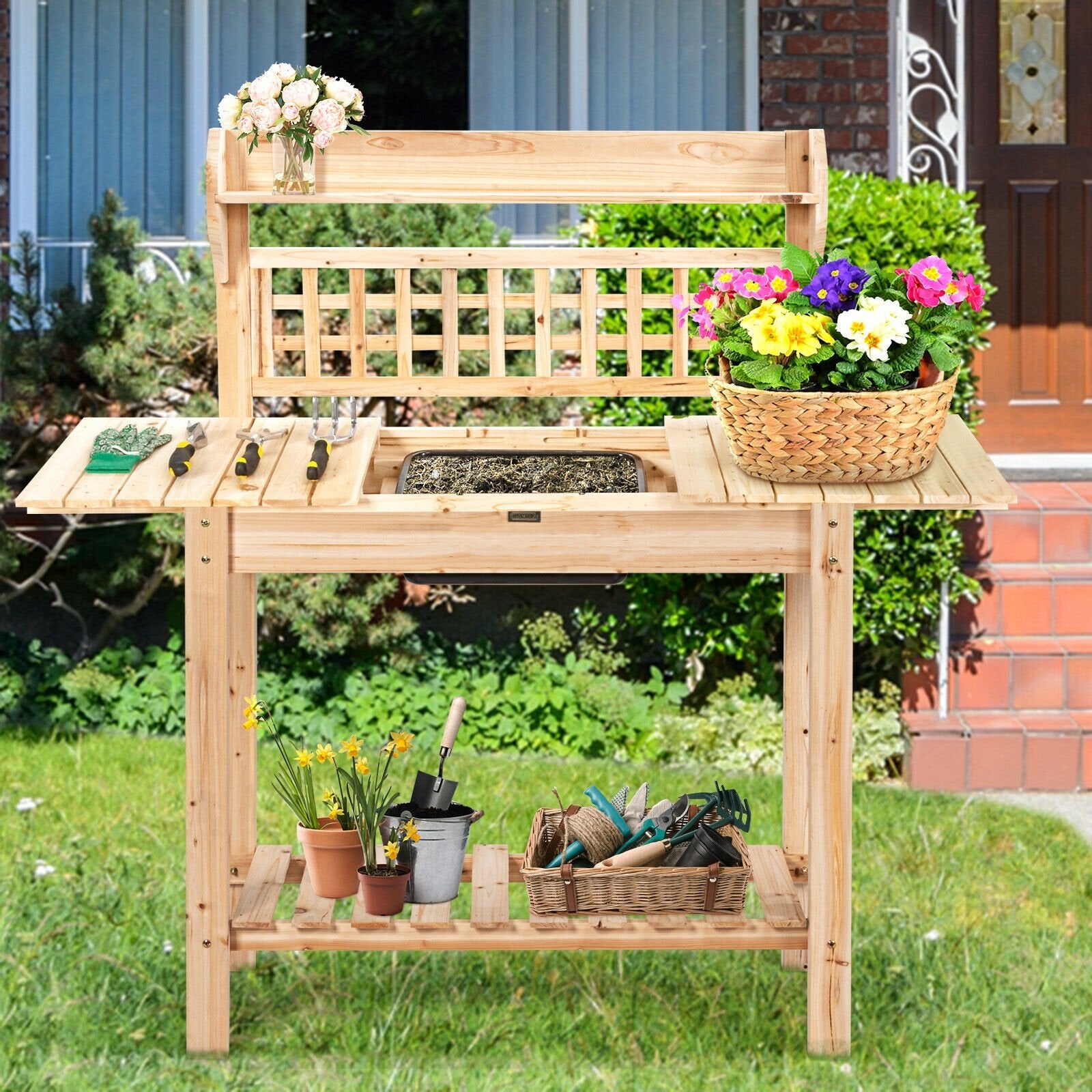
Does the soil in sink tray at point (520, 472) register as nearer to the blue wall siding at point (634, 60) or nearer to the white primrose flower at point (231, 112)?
the white primrose flower at point (231, 112)

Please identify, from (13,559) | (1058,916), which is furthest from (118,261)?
(1058,916)

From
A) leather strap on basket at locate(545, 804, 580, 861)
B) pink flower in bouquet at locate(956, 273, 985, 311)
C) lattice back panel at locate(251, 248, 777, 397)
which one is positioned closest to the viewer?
pink flower in bouquet at locate(956, 273, 985, 311)

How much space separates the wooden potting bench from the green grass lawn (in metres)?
0.15

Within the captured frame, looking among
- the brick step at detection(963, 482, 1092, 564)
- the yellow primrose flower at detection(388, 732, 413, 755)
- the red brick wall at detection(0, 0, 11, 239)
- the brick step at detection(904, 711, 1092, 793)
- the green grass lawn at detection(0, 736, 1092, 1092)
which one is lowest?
the green grass lawn at detection(0, 736, 1092, 1092)

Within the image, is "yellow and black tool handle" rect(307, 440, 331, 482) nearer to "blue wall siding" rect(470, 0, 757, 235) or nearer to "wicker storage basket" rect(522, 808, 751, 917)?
"wicker storage basket" rect(522, 808, 751, 917)

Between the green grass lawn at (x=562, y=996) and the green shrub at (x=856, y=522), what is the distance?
90cm

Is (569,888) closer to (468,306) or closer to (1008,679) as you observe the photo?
(468,306)

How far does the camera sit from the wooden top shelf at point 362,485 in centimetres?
319

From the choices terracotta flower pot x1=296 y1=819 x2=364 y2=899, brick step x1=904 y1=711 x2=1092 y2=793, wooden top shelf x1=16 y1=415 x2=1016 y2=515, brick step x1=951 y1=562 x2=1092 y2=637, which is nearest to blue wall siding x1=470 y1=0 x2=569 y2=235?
brick step x1=951 y1=562 x2=1092 y2=637

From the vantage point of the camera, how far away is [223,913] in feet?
11.3

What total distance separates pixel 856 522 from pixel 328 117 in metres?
2.51

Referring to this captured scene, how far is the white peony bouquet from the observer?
3.56 metres

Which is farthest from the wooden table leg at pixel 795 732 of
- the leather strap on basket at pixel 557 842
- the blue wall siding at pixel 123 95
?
the blue wall siding at pixel 123 95

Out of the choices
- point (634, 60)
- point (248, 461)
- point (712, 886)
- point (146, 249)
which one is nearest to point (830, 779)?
point (712, 886)
